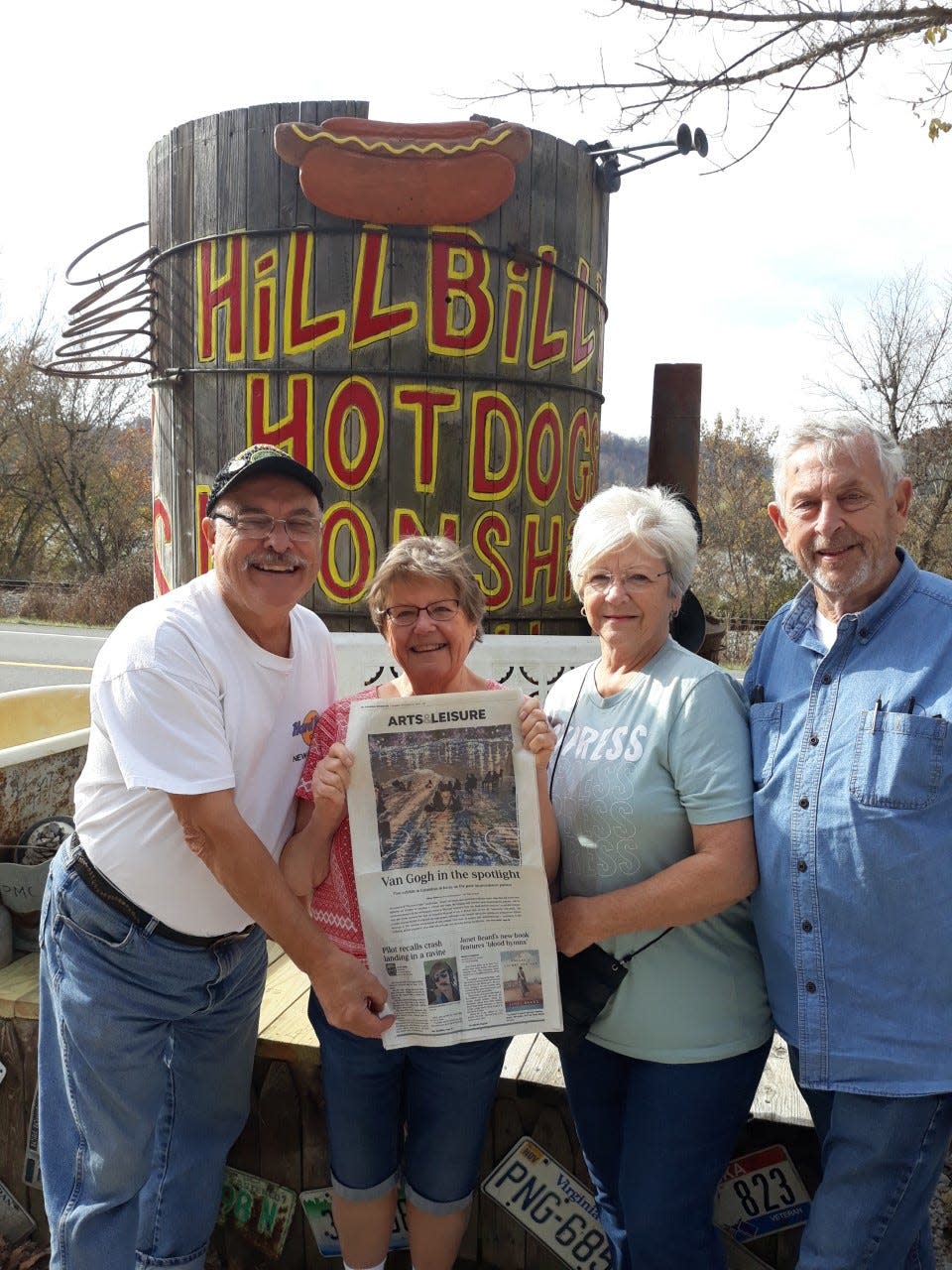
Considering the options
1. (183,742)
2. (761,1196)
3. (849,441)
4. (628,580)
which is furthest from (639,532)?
(761,1196)

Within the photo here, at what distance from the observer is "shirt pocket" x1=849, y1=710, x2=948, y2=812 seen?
1734 mm

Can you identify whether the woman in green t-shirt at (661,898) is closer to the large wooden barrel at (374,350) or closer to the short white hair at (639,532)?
the short white hair at (639,532)

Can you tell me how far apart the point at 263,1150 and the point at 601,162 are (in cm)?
416

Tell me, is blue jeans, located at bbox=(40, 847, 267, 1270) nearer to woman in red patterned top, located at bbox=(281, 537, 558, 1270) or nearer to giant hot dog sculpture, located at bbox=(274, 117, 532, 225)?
woman in red patterned top, located at bbox=(281, 537, 558, 1270)

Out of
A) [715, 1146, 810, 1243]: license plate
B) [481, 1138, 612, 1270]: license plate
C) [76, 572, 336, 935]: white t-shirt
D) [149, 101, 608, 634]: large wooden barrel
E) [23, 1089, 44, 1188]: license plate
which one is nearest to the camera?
[76, 572, 336, 935]: white t-shirt

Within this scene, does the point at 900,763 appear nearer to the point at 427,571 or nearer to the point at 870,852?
the point at 870,852

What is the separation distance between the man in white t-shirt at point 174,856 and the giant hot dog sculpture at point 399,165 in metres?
2.20

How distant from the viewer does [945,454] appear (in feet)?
52.2

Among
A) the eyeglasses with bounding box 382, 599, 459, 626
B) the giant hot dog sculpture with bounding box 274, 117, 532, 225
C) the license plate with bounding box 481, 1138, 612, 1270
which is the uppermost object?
the giant hot dog sculpture with bounding box 274, 117, 532, 225

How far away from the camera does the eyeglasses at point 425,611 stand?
202 cm

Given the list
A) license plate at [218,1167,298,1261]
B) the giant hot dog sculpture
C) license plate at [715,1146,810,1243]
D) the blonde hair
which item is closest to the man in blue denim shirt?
license plate at [715,1146,810,1243]

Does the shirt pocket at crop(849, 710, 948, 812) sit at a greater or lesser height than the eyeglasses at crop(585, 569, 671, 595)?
lesser

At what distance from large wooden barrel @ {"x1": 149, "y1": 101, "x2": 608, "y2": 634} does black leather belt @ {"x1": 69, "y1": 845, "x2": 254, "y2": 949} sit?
217 centimetres

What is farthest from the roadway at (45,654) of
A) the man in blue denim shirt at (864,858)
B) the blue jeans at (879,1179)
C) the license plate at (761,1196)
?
the blue jeans at (879,1179)
